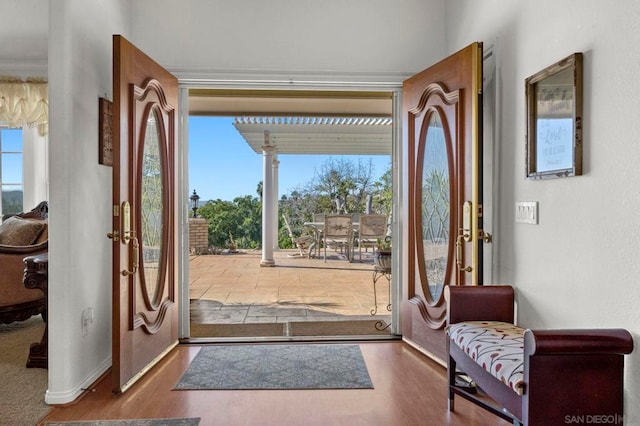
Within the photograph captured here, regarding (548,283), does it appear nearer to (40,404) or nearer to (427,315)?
(427,315)

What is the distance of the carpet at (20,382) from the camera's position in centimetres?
253

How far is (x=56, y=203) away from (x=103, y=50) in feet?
3.68

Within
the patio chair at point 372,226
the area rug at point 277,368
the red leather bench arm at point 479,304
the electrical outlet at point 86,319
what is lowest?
the area rug at point 277,368

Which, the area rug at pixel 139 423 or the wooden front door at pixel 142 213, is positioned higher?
the wooden front door at pixel 142 213

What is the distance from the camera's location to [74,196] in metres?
2.71

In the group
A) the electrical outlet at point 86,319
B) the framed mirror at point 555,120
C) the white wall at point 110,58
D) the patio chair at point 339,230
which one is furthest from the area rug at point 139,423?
the patio chair at point 339,230

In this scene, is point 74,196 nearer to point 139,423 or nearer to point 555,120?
point 139,423

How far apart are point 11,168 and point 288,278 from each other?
3.86 meters

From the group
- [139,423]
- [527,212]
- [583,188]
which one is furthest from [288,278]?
[583,188]

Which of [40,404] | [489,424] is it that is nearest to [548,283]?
[489,424]

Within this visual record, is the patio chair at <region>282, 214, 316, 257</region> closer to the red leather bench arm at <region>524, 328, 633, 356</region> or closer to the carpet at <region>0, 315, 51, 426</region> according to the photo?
the carpet at <region>0, 315, 51, 426</region>

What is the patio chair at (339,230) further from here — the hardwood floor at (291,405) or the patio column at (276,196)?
the hardwood floor at (291,405)

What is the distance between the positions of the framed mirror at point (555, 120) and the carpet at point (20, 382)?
289cm

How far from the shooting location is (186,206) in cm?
387
